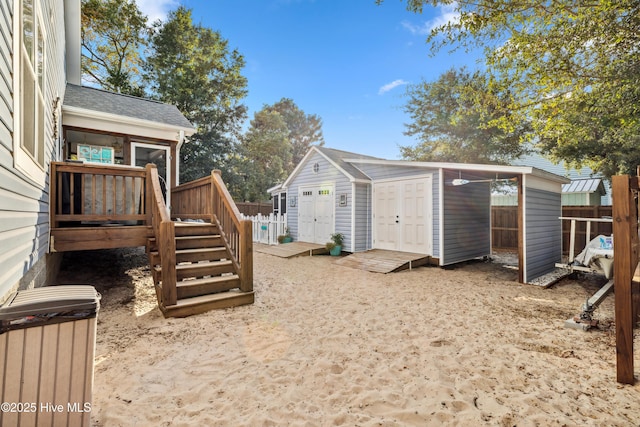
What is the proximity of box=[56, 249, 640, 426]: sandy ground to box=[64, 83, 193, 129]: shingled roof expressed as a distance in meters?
3.65

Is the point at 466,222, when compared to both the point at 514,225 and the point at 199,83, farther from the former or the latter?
the point at 199,83

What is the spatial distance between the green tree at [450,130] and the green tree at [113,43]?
15.8 meters

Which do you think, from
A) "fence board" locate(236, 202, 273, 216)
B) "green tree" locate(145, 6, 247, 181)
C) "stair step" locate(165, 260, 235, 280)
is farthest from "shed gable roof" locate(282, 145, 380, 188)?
"green tree" locate(145, 6, 247, 181)

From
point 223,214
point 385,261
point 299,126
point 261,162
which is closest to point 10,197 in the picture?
point 223,214

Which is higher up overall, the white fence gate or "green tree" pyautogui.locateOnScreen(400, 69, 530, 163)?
"green tree" pyautogui.locateOnScreen(400, 69, 530, 163)

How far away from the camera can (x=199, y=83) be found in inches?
714

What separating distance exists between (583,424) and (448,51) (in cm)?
798

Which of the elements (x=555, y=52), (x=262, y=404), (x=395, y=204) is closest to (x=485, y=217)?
(x=395, y=204)

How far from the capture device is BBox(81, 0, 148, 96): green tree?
16141 mm

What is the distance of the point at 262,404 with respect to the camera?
7.32 ft

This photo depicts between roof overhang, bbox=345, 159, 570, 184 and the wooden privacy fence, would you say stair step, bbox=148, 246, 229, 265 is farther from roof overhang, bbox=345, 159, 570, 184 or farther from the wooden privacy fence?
the wooden privacy fence

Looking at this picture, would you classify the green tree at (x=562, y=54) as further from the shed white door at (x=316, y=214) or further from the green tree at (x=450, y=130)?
the shed white door at (x=316, y=214)

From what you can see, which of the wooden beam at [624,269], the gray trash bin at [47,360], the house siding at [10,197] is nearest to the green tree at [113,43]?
the house siding at [10,197]

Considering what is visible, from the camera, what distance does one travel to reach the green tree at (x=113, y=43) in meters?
16.1
